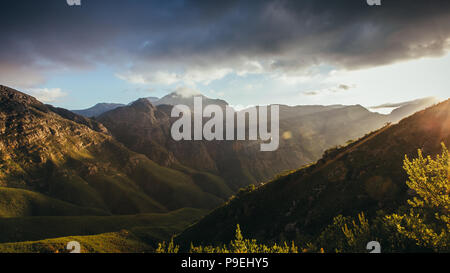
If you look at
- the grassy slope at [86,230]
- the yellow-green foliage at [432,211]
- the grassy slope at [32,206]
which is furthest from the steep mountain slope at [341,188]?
the grassy slope at [32,206]

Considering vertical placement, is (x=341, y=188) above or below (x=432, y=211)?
below

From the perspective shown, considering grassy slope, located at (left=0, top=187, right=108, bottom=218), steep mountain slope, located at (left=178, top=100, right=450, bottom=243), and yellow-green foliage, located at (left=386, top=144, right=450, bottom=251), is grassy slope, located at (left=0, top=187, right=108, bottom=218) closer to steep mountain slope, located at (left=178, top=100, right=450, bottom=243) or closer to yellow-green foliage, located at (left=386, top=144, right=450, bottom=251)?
steep mountain slope, located at (left=178, top=100, right=450, bottom=243)

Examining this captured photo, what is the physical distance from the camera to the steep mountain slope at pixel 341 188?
35.5 metres

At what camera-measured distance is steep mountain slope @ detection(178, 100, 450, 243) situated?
116 ft

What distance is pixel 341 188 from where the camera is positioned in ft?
136

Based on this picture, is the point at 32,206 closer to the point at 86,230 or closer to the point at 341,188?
the point at 86,230

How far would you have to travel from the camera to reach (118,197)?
7795 inches

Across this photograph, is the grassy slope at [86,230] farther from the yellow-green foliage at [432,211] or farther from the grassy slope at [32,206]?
the yellow-green foliage at [432,211]

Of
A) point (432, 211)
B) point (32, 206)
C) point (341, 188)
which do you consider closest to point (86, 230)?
point (32, 206)
